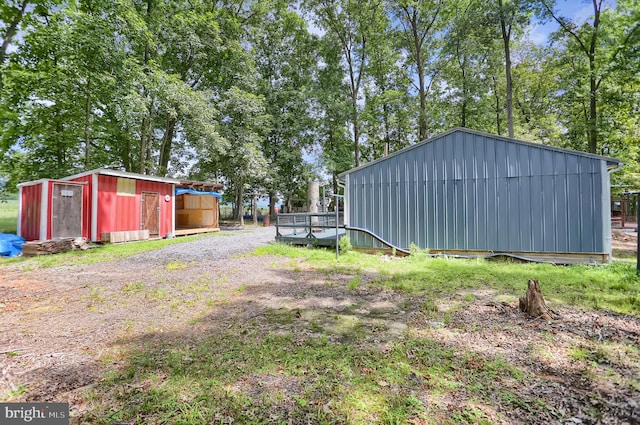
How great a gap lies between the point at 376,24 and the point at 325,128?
865 cm

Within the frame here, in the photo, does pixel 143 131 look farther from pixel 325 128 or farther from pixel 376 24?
pixel 376 24

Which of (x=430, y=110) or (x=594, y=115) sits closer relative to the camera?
(x=594, y=115)

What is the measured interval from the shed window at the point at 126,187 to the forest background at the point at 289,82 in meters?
4.24

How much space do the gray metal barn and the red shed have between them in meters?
9.12

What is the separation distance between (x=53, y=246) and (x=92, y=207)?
2172 mm

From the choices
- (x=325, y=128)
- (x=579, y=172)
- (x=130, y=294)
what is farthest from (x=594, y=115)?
(x=130, y=294)

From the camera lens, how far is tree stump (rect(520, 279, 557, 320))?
3464 mm

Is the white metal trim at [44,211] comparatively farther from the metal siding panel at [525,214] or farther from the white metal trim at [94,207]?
the metal siding panel at [525,214]

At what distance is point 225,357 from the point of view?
259 cm

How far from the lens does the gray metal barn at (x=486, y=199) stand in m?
6.78

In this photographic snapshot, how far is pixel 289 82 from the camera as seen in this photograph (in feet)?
82.6

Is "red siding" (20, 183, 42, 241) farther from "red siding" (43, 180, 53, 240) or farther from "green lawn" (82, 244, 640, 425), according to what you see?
"green lawn" (82, 244, 640, 425)

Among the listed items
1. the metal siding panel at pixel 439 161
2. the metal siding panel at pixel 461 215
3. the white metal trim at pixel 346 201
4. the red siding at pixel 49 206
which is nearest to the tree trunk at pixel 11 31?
the red siding at pixel 49 206

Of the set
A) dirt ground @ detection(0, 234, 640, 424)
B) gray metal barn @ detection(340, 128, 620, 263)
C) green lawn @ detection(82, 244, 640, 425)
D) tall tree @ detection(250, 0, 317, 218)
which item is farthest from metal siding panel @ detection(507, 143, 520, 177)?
tall tree @ detection(250, 0, 317, 218)
